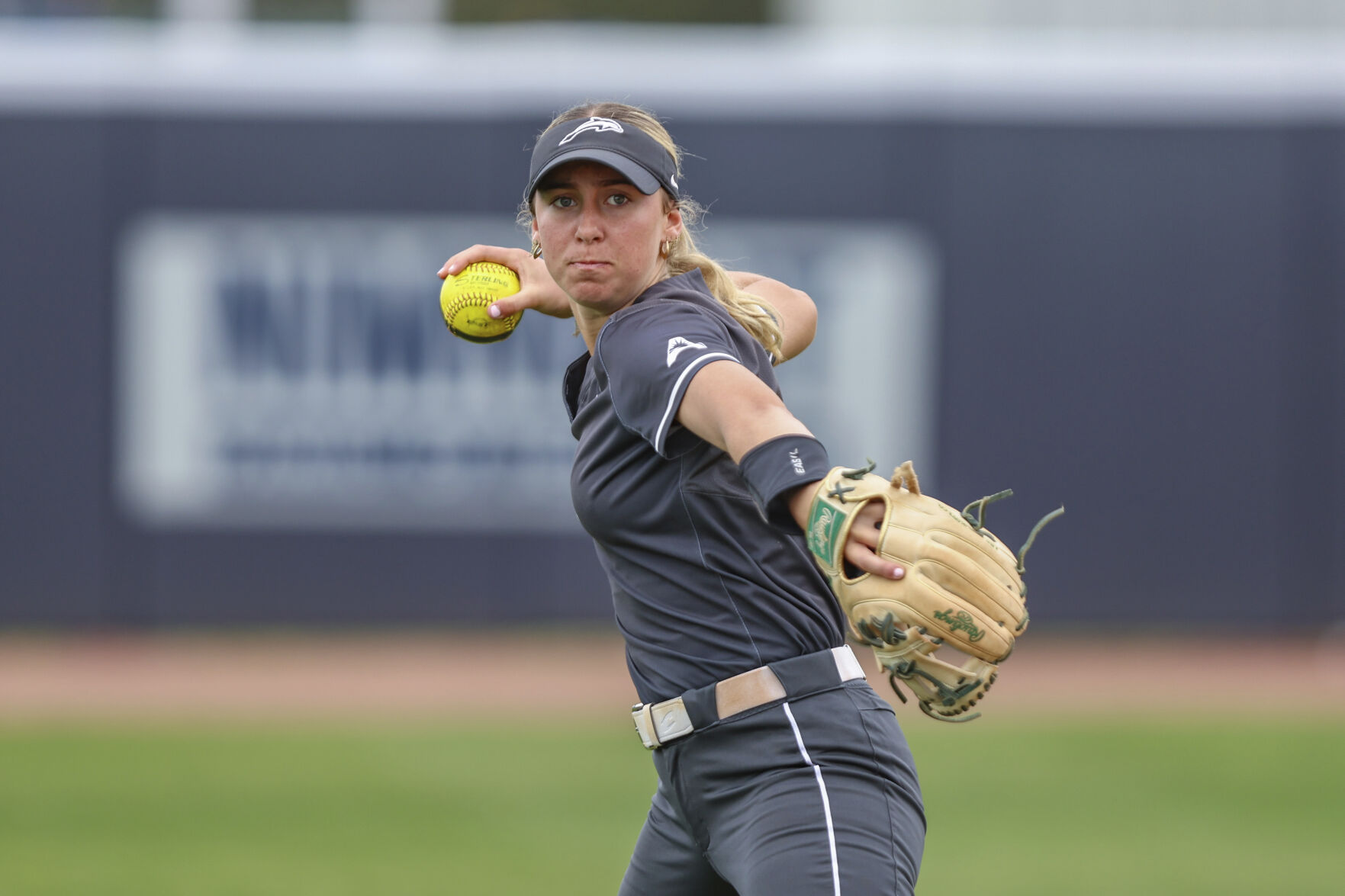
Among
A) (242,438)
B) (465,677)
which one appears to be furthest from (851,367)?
(242,438)

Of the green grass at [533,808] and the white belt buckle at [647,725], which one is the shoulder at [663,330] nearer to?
the white belt buckle at [647,725]

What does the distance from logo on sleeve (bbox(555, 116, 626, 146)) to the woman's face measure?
0.06 metres

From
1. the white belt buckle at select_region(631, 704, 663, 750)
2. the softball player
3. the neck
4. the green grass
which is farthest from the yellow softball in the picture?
the green grass

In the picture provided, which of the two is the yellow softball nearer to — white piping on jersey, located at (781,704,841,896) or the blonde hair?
the blonde hair

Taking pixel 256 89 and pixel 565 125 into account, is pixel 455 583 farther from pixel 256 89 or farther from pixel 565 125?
pixel 565 125

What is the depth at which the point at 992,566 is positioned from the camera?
8.54 feet

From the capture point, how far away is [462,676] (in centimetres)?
1159

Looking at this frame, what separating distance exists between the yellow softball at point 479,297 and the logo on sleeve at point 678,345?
42.7 inches

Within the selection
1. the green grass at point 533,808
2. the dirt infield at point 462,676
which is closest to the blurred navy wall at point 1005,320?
the dirt infield at point 462,676

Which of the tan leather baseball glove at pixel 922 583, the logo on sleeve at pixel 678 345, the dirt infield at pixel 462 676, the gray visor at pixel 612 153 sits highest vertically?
the gray visor at pixel 612 153

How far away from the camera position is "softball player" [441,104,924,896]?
2748 millimetres

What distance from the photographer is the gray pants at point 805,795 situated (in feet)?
9.00

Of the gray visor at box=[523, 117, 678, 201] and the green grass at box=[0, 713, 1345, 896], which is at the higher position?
the gray visor at box=[523, 117, 678, 201]

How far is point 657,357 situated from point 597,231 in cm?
41
